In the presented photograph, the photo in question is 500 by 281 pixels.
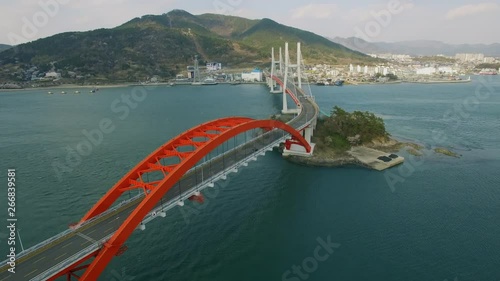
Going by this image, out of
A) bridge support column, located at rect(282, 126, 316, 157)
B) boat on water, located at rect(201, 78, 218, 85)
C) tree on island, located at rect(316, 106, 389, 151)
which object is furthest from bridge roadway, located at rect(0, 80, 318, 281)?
boat on water, located at rect(201, 78, 218, 85)

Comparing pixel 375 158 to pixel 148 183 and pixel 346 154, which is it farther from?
pixel 148 183

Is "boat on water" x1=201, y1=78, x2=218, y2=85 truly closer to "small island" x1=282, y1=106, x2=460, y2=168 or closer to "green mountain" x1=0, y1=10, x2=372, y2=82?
"green mountain" x1=0, y1=10, x2=372, y2=82

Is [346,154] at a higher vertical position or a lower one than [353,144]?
lower

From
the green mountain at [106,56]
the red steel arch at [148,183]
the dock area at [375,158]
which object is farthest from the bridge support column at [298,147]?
the green mountain at [106,56]

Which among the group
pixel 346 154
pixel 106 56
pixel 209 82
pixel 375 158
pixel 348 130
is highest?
pixel 106 56

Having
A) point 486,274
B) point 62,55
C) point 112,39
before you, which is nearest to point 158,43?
point 112,39

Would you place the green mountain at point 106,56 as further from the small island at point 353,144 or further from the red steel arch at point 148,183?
the red steel arch at point 148,183

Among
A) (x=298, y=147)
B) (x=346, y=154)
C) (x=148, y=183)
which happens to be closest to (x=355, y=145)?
(x=346, y=154)
